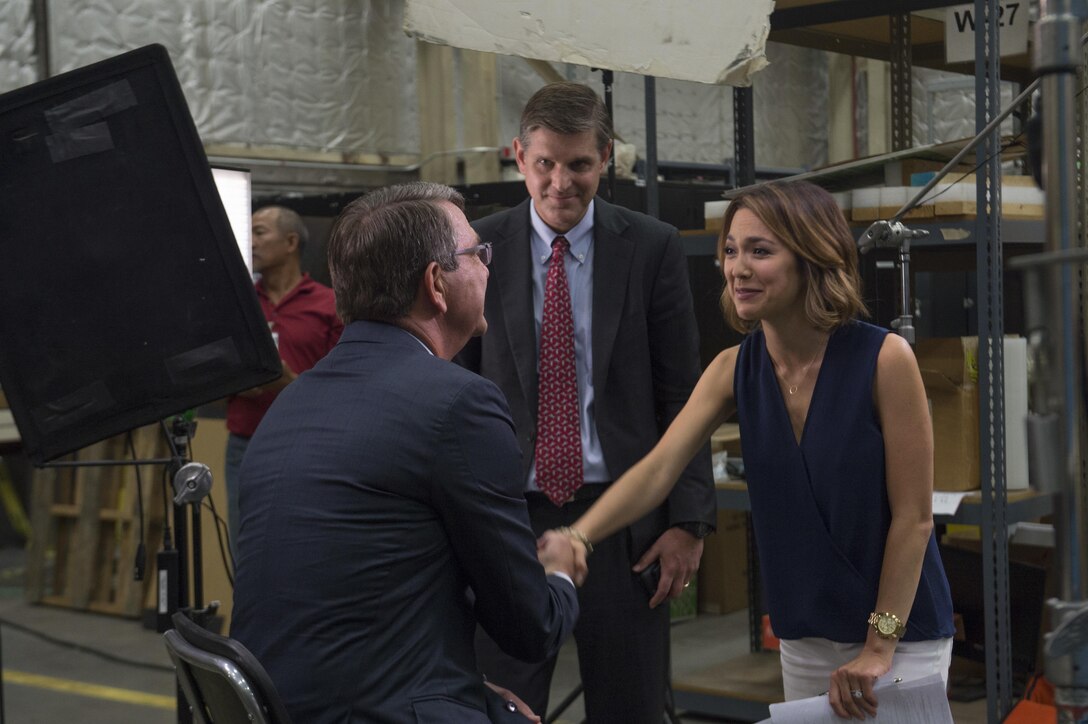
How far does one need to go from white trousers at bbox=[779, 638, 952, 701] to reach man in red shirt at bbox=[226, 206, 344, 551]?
2.48 m

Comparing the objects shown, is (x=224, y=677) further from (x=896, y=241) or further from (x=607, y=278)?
(x=896, y=241)

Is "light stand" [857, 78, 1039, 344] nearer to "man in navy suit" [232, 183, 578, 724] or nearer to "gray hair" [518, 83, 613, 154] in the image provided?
"gray hair" [518, 83, 613, 154]

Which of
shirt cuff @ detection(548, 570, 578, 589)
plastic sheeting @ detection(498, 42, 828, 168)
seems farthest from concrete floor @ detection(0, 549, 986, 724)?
A: plastic sheeting @ detection(498, 42, 828, 168)

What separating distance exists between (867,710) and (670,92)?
6051 mm

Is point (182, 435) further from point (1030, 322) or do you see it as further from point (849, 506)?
point (1030, 322)

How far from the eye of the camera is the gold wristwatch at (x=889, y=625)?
1.89m

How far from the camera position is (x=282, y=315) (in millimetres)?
4395

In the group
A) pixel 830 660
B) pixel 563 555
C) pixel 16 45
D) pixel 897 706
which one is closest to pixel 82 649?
pixel 16 45

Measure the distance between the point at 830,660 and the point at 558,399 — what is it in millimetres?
704

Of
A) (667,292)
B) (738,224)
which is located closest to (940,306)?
(667,292)

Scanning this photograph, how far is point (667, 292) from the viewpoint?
98.0 inches

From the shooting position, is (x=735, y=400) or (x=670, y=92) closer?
(x=735, y=400)

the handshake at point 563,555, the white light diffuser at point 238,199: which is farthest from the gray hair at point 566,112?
the white light diffuser at point 238,199

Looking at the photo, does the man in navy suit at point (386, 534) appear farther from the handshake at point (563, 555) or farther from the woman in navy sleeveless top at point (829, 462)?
the woman in navy sleeveless top at point (829, 462)
